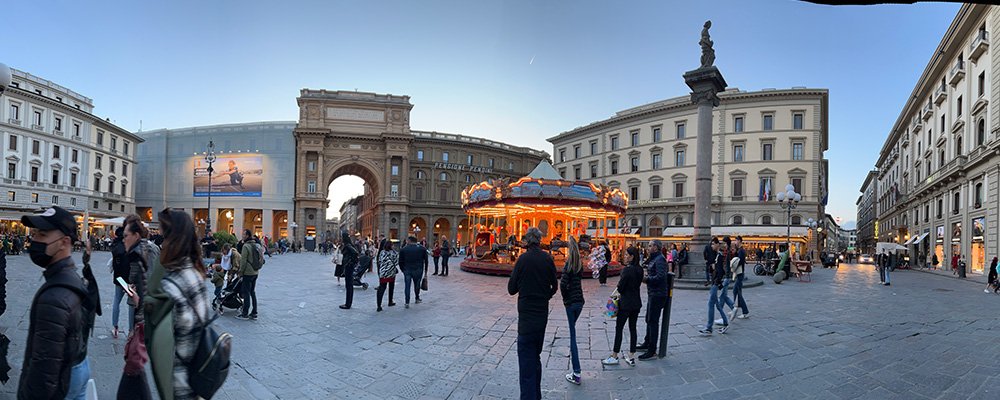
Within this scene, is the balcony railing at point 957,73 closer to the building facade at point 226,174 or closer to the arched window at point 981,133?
the arched window at point 981,133

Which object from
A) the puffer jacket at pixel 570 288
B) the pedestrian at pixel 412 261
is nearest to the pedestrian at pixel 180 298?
the puffer jacket at pixel 570 288

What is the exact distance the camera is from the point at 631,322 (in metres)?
5.85

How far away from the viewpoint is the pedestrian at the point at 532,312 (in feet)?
14.2

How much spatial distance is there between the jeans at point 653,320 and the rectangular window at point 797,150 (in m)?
43.2

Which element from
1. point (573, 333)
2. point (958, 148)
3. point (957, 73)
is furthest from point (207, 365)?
point (958, 148)

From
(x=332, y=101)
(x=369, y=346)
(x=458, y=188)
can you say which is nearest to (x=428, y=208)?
(x=458, y=188)

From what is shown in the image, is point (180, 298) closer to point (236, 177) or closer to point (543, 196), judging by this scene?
point (543, 196)

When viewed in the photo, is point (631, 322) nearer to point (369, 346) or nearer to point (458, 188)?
point (369, 346)

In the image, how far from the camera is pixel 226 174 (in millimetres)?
51250

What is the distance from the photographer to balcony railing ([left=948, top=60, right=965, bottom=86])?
2736 centimetres

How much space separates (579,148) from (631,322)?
52688 millimetres

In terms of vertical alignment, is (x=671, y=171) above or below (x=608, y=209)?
above

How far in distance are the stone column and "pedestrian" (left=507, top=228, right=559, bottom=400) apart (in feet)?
38.7

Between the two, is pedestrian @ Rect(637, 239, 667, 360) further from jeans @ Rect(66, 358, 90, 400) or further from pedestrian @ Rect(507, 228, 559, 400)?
jeans @ Rect(66, 358, 90, 400)
